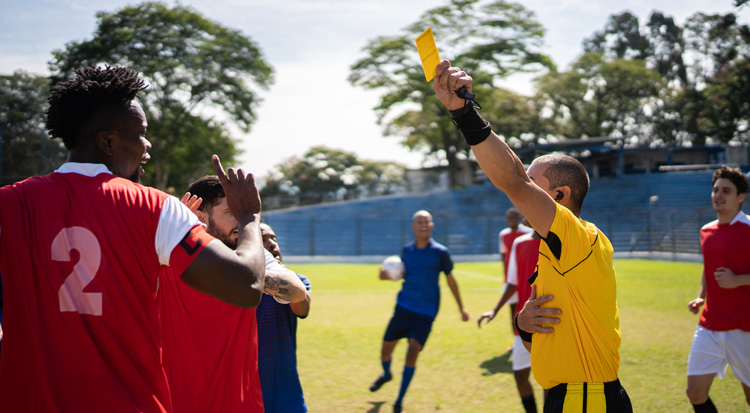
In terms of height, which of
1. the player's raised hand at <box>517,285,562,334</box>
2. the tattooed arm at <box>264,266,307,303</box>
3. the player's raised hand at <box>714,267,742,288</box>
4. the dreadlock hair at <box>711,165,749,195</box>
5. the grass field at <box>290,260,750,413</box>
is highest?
the dreadlock hair at <box>711,165,749,195</box>

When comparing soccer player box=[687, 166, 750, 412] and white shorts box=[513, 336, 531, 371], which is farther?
white shorts box=[513, 336, 531, 371]

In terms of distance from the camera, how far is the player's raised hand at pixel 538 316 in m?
2.78

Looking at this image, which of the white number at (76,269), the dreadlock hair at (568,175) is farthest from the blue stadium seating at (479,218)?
the white number at (76,269)

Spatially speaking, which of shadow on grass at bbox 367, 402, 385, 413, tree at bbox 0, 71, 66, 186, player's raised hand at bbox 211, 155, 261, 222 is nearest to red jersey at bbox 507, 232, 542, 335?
shadow on grass at bbox 367, 402, 385, 413

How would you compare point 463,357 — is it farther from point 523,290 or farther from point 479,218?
point 479,218

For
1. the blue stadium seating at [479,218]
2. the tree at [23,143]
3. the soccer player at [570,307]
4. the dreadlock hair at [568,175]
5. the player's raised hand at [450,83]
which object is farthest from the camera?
the blue stadium seating at [479,218]

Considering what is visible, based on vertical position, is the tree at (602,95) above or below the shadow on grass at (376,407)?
above

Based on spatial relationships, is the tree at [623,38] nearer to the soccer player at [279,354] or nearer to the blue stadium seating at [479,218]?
the blue stadium seating at [479,218]

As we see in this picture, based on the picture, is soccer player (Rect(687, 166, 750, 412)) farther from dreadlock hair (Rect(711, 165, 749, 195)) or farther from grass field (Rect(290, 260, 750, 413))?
grass field (Rect(290, 260, 750, 413))

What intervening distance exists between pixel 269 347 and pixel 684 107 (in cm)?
6241

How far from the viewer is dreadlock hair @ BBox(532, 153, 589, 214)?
2.94 metres

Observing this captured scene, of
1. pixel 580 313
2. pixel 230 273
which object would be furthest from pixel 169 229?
pixel 580 313

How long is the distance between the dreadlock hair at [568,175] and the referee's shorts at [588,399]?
0.89 m

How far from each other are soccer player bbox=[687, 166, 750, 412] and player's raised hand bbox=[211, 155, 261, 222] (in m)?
4.52
